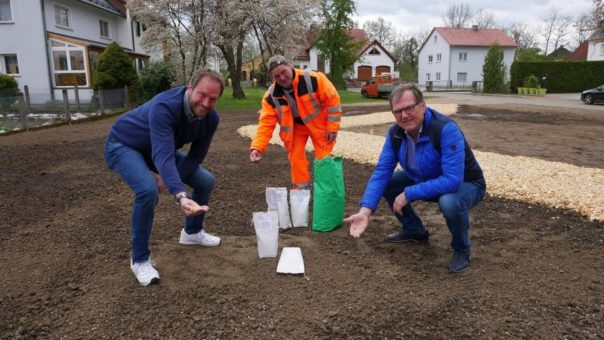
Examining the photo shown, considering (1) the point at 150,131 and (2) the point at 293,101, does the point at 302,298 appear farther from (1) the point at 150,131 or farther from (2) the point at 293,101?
(2) the point at 293,101

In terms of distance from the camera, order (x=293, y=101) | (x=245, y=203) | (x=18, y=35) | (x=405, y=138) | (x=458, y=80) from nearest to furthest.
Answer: (x=405, y=138) → (x=293, y=101) → (x=245, y=203) → (x=18, y=35) → (x=458, y=80)

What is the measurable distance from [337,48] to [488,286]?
35644 millimetres

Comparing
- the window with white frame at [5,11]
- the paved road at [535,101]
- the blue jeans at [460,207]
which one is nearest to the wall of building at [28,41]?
the window with white frame at [5,11]

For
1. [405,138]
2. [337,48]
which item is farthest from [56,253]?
[337,48]

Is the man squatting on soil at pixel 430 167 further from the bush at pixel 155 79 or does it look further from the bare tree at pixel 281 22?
the bare tree at pixel 281 22

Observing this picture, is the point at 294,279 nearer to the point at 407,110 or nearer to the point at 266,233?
the point at 266,233

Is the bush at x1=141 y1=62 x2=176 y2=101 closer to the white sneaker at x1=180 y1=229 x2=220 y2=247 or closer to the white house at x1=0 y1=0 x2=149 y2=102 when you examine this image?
the white house at x1=0 y1=0 x2=149 y2=102

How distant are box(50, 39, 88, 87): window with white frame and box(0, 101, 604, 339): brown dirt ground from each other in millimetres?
17207

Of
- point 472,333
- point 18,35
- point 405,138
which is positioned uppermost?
point 18,35

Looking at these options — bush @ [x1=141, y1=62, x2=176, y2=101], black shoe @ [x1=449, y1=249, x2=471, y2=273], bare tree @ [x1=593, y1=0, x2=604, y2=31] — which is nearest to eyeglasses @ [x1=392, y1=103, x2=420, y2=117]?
black shoe @ [x1=449, y1=249, x2=471, y2=273]

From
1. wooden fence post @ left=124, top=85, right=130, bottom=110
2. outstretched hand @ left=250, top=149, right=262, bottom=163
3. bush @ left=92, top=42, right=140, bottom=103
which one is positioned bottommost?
outstretched hand @ left=250, top=149, right=262, bottom=163

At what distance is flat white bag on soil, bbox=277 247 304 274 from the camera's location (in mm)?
3100

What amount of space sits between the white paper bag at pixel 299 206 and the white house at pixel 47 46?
17641mm

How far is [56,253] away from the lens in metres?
3.50
